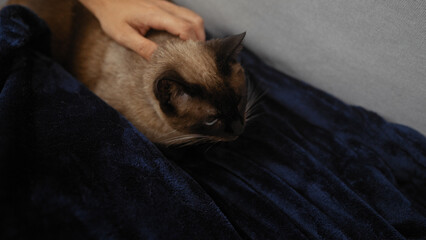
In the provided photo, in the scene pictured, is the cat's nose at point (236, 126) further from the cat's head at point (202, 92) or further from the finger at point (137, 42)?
the finger at point (137, 42)

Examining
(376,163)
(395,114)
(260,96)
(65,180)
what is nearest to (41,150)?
(65,180)

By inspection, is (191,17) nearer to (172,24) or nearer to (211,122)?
(172,24)

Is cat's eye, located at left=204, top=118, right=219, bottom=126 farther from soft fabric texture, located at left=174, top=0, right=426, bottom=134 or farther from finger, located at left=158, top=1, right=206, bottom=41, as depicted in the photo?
soft fabric texture, located at left=174, top=0, right=426, bottom=134

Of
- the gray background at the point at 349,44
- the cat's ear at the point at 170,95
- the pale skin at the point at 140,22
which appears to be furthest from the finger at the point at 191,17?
the cat's ear at the point at 170,95

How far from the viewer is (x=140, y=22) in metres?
1.13

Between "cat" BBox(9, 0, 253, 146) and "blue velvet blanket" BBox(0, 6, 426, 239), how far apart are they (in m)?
0.14

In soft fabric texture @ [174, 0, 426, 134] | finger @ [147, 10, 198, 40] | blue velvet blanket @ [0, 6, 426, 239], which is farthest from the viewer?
finger @ [147, 10, 198, 40]

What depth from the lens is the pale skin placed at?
109cm

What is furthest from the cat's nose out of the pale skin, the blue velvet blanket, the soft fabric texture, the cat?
the soft fabric texture

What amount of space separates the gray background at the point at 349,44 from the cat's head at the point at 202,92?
39 cm

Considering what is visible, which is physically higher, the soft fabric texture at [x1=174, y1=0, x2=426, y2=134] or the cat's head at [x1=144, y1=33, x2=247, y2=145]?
the soft fabric texture at [x1=174, y1=0, x2=426, y2=134]

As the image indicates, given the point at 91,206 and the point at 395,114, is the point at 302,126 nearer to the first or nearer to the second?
the point at 395,114

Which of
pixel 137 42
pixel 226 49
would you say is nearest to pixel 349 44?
pixel 226 49

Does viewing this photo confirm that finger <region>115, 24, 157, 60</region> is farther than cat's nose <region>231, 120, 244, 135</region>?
Yes
